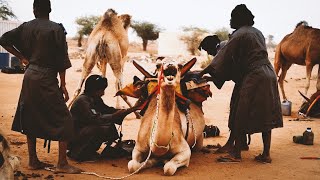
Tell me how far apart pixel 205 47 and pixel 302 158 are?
237cm

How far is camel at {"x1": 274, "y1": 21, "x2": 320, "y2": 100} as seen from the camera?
12.5 meters

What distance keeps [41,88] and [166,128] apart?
1.56m

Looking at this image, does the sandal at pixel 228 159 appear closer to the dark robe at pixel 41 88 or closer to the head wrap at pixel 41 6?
the dark robe at pixel 41 88

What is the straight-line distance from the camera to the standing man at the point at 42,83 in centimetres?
522

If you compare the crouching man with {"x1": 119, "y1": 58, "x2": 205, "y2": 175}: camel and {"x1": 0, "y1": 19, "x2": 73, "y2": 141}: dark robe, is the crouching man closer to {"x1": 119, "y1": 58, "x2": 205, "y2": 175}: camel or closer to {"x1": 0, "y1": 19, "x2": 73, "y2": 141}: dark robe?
{"x1": 119, "y1": 58, "x2": 205, "y2": 175}: camel

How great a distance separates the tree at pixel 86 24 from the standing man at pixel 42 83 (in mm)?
50497

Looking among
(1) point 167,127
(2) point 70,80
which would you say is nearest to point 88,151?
(1) point 167,127

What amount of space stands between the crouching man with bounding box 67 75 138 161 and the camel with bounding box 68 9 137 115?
3.65 m

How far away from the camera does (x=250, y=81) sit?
6133 mm

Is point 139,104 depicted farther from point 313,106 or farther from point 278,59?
point 278,59

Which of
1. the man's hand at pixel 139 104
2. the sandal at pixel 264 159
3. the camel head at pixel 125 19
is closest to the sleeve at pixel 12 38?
the man's hand at pixel 139 104

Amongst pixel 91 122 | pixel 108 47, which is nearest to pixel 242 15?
pixel 91 122

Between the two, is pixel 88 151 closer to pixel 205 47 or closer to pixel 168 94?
pixel 168 94

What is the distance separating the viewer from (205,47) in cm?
743
